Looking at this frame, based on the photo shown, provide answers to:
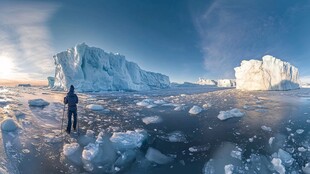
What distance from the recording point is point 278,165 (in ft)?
16.4

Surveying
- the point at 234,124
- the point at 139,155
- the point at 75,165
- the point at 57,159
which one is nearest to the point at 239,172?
the point at 139,155

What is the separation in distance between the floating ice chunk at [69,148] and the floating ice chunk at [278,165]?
5.09 meters

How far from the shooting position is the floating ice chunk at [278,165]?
189 inches

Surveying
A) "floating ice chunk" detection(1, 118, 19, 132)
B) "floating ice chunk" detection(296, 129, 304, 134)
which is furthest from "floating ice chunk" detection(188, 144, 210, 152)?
"floating ice chunk" detection(1, 118, 19, 132)

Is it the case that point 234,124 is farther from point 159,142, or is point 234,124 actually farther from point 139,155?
point 139,155

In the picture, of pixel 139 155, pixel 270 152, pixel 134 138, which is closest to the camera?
pixel 139 155

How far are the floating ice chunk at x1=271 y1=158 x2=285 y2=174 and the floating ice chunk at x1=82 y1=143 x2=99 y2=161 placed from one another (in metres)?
4.48

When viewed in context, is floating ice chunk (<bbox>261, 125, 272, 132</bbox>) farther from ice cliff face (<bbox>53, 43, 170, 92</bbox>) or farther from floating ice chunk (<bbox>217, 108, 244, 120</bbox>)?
ice cliff face (<bbox>53, 43, 170, 92</bbox>)

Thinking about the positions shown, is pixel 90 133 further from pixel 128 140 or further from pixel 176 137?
pixel 176 137

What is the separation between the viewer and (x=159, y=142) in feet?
21.3

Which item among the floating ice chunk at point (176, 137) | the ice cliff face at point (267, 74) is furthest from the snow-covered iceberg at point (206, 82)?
the floating ice chunk at point (176, 137)

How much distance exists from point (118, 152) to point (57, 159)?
1497mm

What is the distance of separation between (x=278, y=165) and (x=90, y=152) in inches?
185

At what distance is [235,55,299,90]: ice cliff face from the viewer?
40.5 metres
